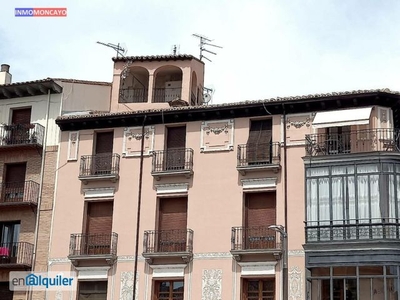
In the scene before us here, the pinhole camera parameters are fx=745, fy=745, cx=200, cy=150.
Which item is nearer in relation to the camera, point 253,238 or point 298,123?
point 253,238

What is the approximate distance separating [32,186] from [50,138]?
2.10 m

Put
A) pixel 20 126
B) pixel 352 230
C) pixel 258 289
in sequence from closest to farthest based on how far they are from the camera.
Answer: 1. pixel 352 230
2. pixel 258 289
3. pixel 20 126

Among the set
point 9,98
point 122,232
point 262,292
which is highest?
point 9,98

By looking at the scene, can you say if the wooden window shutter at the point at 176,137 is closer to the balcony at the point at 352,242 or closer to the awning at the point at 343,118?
the awning at the point at 343,118

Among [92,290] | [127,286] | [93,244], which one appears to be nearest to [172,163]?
[93,244]

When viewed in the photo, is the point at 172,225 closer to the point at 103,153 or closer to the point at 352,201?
the point at 103,153

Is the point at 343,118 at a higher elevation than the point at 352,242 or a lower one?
higher

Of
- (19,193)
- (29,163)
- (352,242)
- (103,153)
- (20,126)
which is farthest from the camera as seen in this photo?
(20,126)

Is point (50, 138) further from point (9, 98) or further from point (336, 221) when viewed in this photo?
point (336, 221)

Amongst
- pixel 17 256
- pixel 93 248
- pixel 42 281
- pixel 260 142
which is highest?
pixel 260 142

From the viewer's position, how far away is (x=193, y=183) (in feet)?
89.7

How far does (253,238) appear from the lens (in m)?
25.9

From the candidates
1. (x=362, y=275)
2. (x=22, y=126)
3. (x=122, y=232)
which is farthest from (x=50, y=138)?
→ (x=362, y=275)

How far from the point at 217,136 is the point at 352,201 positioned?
19.0ft
